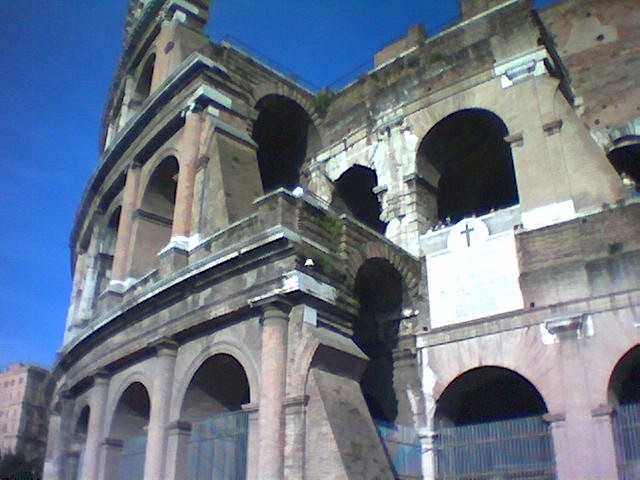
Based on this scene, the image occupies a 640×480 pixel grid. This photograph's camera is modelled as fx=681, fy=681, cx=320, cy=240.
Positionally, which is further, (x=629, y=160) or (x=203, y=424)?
(x=629, y=160)

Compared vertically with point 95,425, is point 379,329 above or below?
above

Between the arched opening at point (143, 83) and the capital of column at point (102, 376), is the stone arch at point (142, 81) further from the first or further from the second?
the capital of column at point (102, 376)

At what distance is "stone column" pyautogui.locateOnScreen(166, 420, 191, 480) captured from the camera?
448 inches

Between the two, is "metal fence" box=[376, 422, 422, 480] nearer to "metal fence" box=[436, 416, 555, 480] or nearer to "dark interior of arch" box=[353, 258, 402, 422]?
"metal fence" box=[436, 416, 555, 480]

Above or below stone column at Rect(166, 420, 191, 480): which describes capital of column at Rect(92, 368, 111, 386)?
above

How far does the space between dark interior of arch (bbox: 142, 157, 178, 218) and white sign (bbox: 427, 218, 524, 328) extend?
6.89 metres

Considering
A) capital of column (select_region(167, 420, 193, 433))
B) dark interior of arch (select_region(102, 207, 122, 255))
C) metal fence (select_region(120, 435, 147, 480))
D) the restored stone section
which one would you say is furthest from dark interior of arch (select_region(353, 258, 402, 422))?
dark interior of arch (select_region(102, 207, 122, 255))

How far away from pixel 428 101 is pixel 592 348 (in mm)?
6560

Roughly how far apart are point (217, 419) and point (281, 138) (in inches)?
350

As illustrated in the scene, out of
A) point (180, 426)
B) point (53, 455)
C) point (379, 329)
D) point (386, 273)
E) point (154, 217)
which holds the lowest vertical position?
point (53, 455)

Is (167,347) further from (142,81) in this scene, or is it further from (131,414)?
(142,81)

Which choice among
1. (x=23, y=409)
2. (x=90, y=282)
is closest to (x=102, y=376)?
(x=90, y=282)

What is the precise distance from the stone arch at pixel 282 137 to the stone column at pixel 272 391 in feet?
24.3

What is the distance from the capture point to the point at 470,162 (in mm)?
16422
